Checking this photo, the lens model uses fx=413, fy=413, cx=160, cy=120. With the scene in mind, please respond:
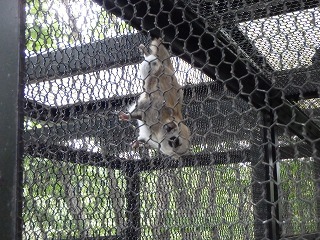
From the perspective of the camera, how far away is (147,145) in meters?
1.48

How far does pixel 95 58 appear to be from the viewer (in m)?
1.30

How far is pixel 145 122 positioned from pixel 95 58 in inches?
13.5

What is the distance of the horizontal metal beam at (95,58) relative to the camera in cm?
128

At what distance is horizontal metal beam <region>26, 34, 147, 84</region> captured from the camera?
128 centimetres

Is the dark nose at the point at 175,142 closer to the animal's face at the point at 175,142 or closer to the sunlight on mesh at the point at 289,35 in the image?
the animal's face at the point at 175,142

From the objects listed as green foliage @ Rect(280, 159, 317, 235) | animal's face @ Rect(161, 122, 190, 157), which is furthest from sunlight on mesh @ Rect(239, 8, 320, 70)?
animal's face @ Rect(161, 122, 190, 157)

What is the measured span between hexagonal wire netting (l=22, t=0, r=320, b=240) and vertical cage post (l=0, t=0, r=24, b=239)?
69 mm

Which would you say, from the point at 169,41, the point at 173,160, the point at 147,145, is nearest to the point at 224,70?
the point at 169,41

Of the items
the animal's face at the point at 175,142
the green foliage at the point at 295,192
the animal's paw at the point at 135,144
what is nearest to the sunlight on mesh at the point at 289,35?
the green foliage at the point at 295,192

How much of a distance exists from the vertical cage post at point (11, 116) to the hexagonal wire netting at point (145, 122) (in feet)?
0.23

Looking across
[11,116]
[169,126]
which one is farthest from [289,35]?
[11,116]

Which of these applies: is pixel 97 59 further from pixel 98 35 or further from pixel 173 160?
pixel 173 160

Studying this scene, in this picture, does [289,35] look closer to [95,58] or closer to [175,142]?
[175,142]

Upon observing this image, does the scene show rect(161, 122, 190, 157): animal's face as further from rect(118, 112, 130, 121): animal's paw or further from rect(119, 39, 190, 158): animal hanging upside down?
rect(118, 112, 130, 121): animal's paw
